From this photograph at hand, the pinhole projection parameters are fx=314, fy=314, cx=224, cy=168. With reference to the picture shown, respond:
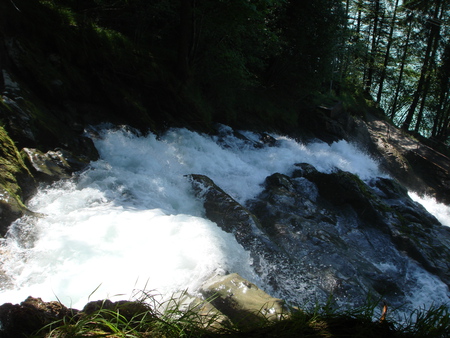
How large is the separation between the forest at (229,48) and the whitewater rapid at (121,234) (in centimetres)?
251

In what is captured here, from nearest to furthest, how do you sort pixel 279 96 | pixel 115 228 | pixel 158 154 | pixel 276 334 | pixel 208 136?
pixel 276 334 → pixel 115 228 → pixel 158 154 → pixel 208 136 → pixel 279 96

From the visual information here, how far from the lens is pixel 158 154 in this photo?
287 inches

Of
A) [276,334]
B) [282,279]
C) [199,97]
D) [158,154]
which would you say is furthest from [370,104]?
[276,334]

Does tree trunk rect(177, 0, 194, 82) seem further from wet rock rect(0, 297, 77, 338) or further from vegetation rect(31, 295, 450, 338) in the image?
vegetation rect(31, 295, 450, 338)

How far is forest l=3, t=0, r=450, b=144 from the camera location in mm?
8531

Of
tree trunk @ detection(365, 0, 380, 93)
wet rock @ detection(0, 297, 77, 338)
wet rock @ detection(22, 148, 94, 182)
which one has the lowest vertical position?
wet rock @ detection(0, 297, 77, 338)

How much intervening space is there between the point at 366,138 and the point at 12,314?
15.4 metres

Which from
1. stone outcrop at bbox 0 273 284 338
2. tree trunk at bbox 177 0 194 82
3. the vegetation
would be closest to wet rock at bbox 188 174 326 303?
stone outcrop at bbox 0 273 284 338

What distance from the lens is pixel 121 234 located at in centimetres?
393

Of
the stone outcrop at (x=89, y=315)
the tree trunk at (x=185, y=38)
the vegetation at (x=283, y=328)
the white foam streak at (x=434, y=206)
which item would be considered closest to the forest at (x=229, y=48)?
the tree trunk at (x=185, y=38)

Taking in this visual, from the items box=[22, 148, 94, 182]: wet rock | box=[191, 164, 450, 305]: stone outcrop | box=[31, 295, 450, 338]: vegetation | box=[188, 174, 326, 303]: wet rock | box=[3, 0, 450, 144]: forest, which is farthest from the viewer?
box=[3, 0, 450, 144]: forest

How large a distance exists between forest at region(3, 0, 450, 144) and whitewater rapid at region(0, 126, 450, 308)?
2.51 metres

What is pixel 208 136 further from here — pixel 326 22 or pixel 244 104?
pixel 326 22

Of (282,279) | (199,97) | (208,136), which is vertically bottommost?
(282,279)
